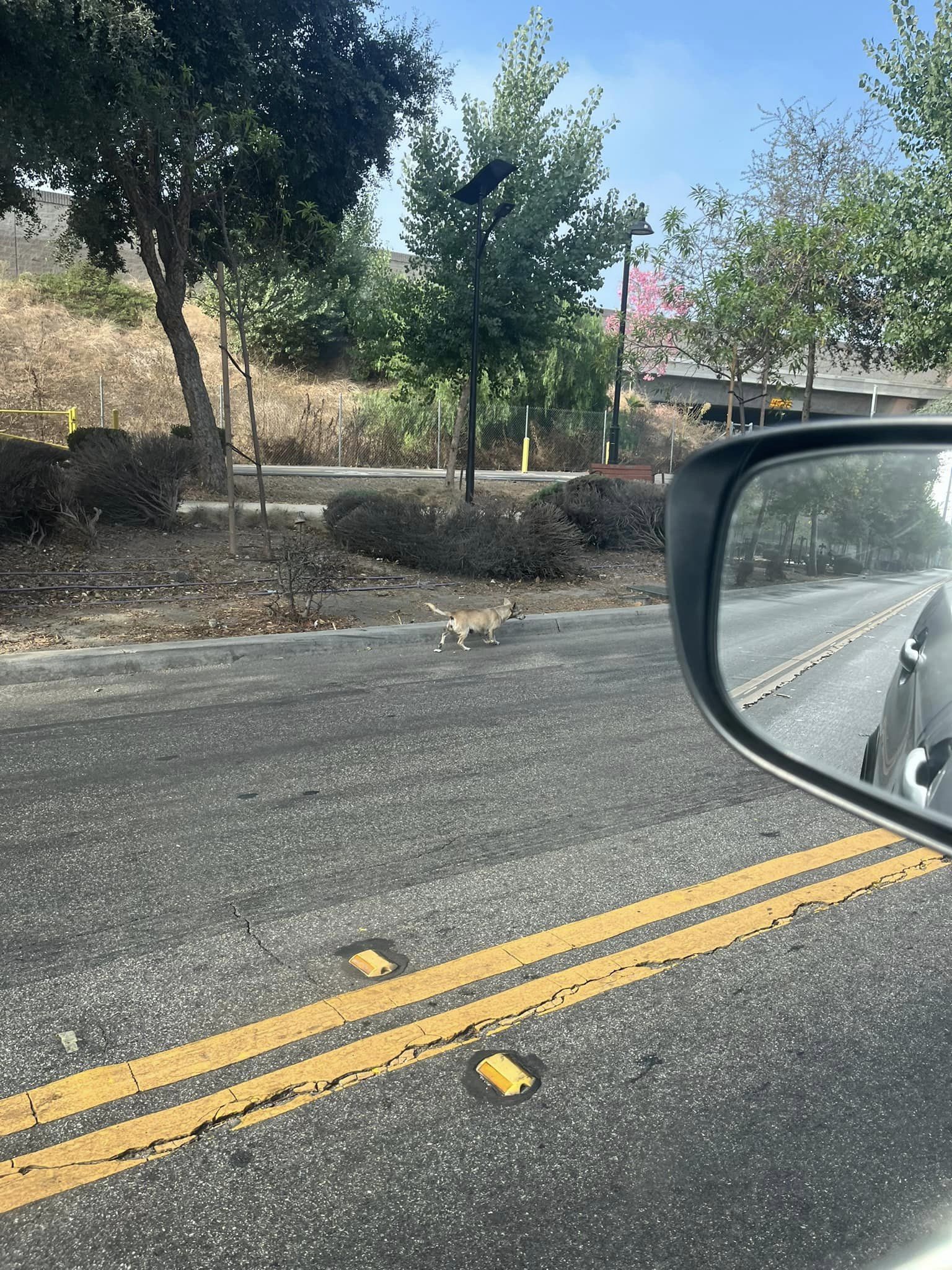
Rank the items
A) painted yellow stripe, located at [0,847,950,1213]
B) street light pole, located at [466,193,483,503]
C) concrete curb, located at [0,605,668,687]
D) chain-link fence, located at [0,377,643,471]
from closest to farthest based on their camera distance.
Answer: painted yellow stripe, located at [0,847,950,1213], concrete curb, located at [0,605,668,687], street light pole, located at [466,193,483,503], chain-link fence, located at [0,377,643,471]

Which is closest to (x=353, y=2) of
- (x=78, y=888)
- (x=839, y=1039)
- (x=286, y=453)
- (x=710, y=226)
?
(x=710, y=226)

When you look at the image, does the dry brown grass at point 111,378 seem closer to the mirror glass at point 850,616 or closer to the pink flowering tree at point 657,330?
the pink flowering tree at point 657,330

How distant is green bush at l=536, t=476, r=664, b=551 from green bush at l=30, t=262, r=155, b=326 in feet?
119

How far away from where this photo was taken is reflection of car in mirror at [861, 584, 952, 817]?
55.4 inches

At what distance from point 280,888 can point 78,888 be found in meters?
0.76

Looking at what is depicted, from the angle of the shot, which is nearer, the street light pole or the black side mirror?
the black side mirror

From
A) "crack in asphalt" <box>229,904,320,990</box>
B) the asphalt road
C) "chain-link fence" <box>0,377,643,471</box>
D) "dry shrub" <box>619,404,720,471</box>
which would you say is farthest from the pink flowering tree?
"dry shrub" <box>619,404,720,471</box>

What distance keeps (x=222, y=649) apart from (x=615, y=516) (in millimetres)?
8719

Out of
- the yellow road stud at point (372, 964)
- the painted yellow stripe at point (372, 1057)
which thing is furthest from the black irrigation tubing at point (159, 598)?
the painted yellow stripe at point (372, 1057)

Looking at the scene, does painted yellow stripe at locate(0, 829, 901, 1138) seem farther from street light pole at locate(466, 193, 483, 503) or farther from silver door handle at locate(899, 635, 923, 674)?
street light pole at locate(466, 193, 483, 503)

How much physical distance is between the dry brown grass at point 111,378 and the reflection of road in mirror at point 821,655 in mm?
33597

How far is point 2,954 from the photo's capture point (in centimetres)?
321

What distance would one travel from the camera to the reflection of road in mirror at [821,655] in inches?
61.1

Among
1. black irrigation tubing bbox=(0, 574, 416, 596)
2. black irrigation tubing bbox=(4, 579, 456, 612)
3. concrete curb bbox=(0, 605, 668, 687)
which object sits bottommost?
concrete curb bbox=(0, 605, 668, 687)
